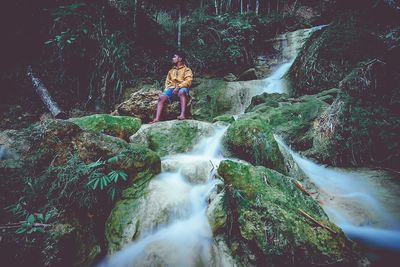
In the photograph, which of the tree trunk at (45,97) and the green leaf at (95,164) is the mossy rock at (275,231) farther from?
the tree trunk at (45,97)

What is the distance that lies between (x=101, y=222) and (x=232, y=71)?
9.12 metres

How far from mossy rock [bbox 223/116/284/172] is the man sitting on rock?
1781 mm

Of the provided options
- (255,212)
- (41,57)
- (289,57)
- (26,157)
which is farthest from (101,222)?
(289,57)

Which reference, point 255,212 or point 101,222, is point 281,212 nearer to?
point 255,212

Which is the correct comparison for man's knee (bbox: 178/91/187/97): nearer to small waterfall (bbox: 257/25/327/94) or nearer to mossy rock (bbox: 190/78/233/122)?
mossy rock (bbox: 190/78/233/122)

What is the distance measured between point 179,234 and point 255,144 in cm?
195

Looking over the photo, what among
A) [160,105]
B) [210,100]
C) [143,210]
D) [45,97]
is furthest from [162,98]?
[143,210]

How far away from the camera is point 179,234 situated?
8.82 ft

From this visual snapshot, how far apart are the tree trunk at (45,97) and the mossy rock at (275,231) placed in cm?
519

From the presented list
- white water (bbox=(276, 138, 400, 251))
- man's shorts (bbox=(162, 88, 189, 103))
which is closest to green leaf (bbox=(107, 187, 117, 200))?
white water (bbox=(276, 138, 400, 251))

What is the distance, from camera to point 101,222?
2.72 meters

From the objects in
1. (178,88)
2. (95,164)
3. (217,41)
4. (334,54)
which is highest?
(217,41)

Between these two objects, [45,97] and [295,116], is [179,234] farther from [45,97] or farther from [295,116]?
[45,97]

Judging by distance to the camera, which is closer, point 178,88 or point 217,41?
point 178,88
